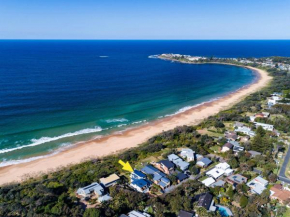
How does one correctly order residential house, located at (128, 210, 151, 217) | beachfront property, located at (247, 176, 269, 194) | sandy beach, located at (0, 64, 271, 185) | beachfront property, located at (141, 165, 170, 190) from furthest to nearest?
sandy beach, located at (0, 64, 271, 185) < beachfront property, located at (141, 165, 170, 190) < beachfront property, located at (247, 176, 269, 194) < residential house, located at (128, 210, 151, 217)

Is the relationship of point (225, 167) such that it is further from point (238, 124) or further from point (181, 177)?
point (238, 124)

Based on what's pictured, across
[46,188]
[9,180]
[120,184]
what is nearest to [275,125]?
[120,184]

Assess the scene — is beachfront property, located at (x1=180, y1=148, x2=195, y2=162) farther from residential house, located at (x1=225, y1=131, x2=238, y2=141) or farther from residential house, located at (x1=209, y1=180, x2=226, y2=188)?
residential house, located at (x1=225, y1=131, x2=238, y2=141)

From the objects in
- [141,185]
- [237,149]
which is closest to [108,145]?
[141,185]

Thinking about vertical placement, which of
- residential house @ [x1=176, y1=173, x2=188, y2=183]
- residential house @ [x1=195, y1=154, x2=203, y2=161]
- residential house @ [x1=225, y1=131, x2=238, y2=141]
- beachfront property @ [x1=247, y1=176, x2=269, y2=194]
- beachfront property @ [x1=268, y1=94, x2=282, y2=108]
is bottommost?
residential house @ [x1=176, y1=173, x2=188, y2=183]

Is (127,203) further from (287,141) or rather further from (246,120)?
(246,120)

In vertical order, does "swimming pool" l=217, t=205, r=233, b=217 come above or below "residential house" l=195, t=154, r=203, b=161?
below

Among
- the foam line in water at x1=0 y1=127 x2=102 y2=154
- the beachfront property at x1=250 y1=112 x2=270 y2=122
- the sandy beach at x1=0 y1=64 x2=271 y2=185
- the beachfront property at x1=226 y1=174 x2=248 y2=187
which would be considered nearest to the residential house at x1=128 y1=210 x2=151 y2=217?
the beachfront property at x1=226 y1=174 x2=248 y2=187
